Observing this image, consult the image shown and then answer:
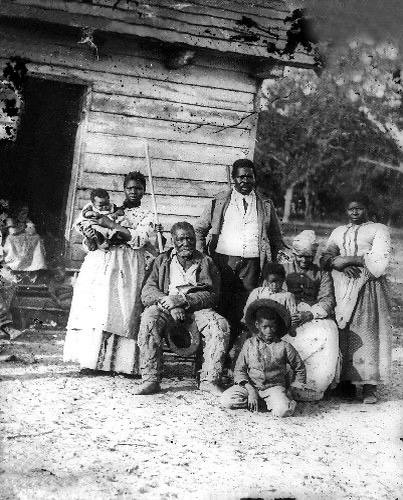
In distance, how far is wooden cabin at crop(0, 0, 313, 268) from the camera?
5922 millimetres

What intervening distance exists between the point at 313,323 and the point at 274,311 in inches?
17.1

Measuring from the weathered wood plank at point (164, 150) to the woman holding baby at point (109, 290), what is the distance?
164 cm

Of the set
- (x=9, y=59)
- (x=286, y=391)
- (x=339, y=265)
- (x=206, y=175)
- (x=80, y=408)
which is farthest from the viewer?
(x=206, y=175)

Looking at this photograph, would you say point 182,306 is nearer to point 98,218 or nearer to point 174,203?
point 98,218

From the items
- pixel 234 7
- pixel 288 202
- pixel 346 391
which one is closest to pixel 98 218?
pixel 346 391

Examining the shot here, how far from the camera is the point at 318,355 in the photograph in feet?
14.9

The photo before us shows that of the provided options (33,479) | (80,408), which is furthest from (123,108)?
(33,479)

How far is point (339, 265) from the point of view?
4656mm

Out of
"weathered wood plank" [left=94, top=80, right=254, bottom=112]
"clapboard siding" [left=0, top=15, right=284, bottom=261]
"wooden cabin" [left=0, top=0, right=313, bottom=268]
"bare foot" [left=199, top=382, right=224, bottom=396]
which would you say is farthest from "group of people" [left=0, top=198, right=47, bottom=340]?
"bare foot" [left=199, top=382, right=224, bottom=396]

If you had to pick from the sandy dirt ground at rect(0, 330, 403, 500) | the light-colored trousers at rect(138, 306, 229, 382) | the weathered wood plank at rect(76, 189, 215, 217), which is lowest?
the sandy dirt ground at rect(0, 330, 403, 500)

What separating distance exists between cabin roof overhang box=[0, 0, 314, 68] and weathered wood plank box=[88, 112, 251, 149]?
86 cm

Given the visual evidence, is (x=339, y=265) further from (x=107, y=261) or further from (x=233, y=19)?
(x=233, y=19)

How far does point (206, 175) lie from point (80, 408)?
12.0 feet

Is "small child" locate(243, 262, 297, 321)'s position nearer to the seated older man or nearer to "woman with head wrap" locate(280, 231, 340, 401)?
"woman with head wrap" locate(280, 231, 340, 401)
